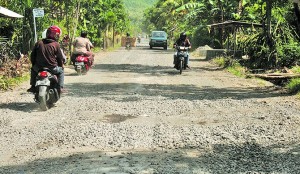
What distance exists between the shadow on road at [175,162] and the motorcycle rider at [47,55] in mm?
3787

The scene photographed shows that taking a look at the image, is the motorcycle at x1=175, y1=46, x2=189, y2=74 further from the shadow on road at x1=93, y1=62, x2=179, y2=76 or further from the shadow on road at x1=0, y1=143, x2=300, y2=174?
the shadow on road at x1=0, y1=143, x2=300, y2=174

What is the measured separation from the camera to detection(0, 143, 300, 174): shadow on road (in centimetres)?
463

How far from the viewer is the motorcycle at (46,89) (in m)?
8.23

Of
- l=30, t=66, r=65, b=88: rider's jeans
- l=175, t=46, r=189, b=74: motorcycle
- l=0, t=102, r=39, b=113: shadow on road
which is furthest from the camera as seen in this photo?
l=175, t=46, r=189, b=74: motorcycle

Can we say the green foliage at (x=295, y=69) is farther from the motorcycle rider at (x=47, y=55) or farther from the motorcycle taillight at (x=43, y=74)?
the motorcycle taillight at (x=43, y=74)

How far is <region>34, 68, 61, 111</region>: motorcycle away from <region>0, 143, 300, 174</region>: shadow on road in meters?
3.31

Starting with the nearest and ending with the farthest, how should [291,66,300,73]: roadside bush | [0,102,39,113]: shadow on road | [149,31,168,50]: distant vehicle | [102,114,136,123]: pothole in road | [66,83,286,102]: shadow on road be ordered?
[102,114,136,123]: pothole in road < [0,102,39,113]: shadow on road < [66,83,286,102]: shadow on road < [291,66,300,73]: roadside bush < [149,31,168,50]: distant vehicle

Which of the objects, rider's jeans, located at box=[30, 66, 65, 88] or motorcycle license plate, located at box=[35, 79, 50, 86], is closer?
motorcycle license plate, located at box=[35, 79, 50, 86]

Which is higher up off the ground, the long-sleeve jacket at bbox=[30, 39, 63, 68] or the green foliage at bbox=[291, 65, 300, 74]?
the long-sleeve jacket at bbox=[30, 39, 63, 68]

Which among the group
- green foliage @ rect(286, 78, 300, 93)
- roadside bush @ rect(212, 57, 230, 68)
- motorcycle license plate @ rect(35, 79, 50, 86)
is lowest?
green foliage @ rect(286, 78, 300, 93)

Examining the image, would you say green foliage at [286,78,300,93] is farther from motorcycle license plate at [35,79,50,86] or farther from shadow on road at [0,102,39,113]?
shadow on road at [0,102,39,113]

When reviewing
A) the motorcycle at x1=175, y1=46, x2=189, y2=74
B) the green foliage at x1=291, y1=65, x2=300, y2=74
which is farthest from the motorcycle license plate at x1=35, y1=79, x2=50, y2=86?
the green foliage at x1=291, y1=65, x2=300, y2=74

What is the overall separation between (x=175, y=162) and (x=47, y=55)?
471 centimetres

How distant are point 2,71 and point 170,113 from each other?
7546 millimetres
